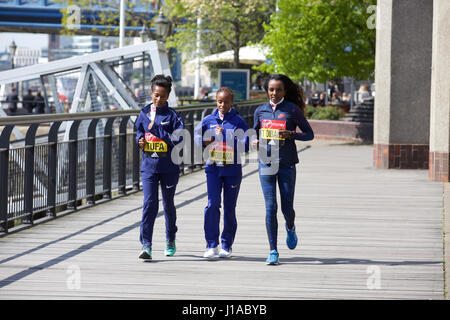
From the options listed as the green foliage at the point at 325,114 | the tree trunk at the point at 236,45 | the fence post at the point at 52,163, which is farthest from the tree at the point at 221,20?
the fence post at the point at 52,163

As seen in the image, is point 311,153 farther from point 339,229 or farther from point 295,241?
point 295,241

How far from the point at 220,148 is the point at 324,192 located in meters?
6.11

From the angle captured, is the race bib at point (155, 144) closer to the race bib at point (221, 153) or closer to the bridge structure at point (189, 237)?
the race bib at point (221, 153)

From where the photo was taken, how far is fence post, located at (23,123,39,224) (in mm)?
10492

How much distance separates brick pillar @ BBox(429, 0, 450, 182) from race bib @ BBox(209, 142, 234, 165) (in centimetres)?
795

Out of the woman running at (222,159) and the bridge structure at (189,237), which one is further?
the woman running at (222,159)

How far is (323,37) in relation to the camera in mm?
26172

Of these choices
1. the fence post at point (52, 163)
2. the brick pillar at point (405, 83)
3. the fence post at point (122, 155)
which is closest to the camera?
the fence post at point (52, 163)

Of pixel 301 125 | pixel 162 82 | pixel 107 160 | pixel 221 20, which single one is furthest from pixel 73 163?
pixel 221 20

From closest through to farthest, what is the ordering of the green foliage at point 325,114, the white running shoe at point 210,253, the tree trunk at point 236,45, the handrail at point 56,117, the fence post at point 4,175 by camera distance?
the white running shoe at point 210,253
the handrail at point 56,117
the fence post at point 4,175
the green foliage at point 325,114
the tree trunk at point 236,45

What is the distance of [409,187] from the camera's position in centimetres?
1502

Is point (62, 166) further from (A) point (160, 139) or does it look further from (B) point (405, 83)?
(B) point (405, 83)

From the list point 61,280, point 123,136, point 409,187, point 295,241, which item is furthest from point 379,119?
point 61,280

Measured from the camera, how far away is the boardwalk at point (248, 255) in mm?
7250
